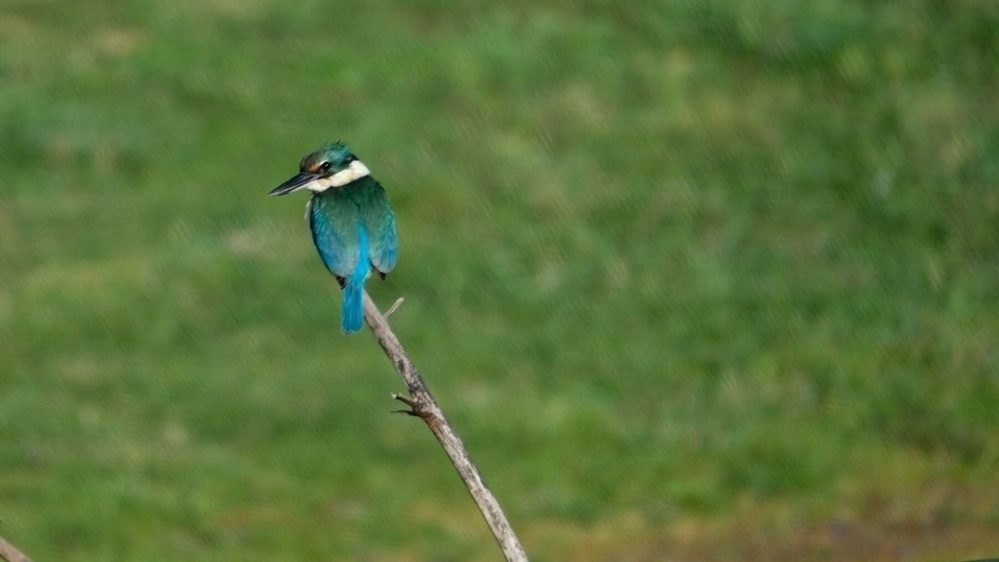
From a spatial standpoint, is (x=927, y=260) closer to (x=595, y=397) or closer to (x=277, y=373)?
(x=595, y=397)

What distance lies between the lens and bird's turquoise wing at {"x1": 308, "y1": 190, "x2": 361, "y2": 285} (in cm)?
540

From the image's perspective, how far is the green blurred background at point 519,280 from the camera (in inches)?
336

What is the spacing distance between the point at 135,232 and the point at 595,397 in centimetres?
314

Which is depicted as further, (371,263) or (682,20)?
(682,20)

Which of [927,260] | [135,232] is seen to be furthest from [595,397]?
[135,232]

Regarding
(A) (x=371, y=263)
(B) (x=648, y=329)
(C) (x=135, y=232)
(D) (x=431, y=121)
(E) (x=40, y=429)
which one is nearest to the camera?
(A) (x=371, y=263)

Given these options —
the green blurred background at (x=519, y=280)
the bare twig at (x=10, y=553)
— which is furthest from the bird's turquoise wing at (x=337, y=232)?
the green blurred background at (x=519, y=280)

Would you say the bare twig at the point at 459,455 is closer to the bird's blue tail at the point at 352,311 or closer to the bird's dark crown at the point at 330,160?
the bird's blue tail at the point at 352,311

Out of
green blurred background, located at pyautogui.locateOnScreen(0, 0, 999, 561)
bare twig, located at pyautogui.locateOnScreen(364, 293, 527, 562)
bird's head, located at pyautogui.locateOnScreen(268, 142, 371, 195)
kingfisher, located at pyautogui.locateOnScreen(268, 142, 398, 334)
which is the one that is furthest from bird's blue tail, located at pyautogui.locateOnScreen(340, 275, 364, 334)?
green blurred background, located at pyautogui.locateOnScreen(0, 0, 999, 561)

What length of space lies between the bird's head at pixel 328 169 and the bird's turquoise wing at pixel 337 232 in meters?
0.14

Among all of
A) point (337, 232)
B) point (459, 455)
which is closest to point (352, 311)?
point (337, 232)

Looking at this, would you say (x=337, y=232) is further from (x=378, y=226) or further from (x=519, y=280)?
(x=519, y=280)

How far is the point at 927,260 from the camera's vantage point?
10.6 metres

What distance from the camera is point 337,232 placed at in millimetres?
5465
